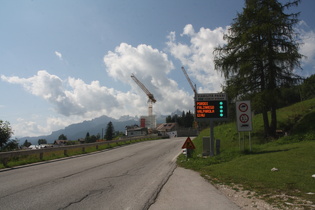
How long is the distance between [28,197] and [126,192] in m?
2.58

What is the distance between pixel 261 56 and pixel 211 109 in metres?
5.30

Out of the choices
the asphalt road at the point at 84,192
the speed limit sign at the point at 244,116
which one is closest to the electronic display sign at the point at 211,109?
the speed limit sign at the point at 244,116

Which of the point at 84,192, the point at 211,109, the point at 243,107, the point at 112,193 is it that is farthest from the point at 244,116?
the point at 84,192

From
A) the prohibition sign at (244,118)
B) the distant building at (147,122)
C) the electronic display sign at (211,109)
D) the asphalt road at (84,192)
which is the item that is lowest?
the asphalt road at (84,192)

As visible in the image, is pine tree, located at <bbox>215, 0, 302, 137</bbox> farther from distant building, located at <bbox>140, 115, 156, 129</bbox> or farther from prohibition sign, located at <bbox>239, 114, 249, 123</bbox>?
distant building, located at <bbox>140, 115, 156, 129</bbox>

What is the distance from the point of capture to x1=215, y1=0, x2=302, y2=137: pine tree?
16688 mm

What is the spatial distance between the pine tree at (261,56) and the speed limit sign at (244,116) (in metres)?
2.39

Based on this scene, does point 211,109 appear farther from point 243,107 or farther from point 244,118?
point 244,118

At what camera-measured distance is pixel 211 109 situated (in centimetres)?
1556

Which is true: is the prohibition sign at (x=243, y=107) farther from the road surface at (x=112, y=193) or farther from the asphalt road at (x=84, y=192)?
the asphalt road at (x=84, y=192)

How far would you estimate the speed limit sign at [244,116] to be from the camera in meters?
14.5

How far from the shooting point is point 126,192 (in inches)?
268

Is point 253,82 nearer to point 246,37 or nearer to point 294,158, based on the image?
point 246,37

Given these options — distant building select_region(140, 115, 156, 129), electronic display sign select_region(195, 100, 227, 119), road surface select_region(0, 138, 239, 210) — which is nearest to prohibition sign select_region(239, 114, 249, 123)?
electronic display sign select_region(195, 100, 227, 119)
